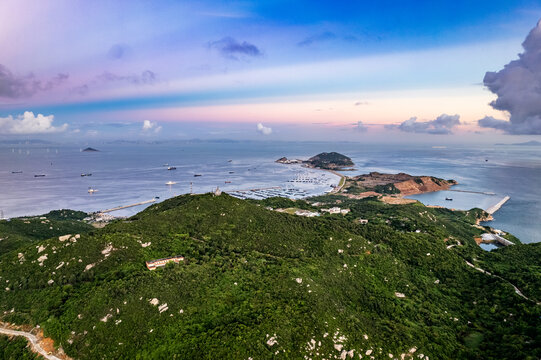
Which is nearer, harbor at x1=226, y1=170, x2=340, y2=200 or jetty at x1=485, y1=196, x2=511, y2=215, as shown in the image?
jetty at x1=485, y1=196, x2=511, y2=215

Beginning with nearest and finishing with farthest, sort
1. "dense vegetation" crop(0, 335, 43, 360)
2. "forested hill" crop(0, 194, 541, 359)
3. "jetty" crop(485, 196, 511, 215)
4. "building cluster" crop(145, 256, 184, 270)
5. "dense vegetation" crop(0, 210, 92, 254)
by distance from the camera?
"dense vegetation" crop(0, 335, 43, 360)
"forested hill" crop(0, 194, 541, 359)
"building cluster" crop(145, 256, 184, 270)
"dense vegetation" crop(0, 210, 92, 254)
"jetty" crop(485, 196, 511, 215)

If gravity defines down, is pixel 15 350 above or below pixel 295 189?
above

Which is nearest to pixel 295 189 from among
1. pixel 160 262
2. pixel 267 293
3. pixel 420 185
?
pixel 420 185

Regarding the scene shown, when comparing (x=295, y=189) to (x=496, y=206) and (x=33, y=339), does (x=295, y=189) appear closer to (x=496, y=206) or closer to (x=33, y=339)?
(x=496, y=206)

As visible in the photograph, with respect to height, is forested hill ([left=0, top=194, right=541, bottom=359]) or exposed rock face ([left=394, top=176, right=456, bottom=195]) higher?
forested hill ([left=0, top=194, right=541, bottom=359])

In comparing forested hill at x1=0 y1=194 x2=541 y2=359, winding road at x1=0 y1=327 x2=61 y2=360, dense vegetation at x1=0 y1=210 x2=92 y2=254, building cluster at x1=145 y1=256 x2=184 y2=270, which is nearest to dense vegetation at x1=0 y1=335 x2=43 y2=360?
winding road at x1=0 y1=327 x2=61 y2=360

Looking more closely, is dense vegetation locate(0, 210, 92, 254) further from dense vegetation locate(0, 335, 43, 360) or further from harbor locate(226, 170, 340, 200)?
harbor locate(226, 170, 340, 200)

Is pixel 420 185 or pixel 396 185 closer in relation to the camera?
pixel 396 185

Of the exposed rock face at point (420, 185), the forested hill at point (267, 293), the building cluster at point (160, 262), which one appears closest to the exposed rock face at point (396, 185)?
the exposed rock face at point (420, 185)

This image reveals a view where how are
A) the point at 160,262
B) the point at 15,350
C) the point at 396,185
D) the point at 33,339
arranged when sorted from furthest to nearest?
the point at 396,185 → the point at 160,262 → the point at 33,339 → the point at 15,350

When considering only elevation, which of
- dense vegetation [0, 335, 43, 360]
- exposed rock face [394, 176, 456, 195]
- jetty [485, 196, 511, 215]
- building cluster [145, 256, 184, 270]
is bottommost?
jetty [485, 196, 511, 215]
